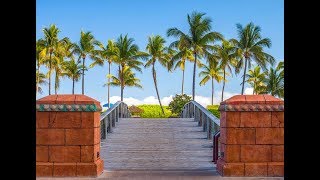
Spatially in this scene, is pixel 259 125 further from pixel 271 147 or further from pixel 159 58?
pixel 159 58

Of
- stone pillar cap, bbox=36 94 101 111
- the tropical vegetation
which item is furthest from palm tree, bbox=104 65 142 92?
stone pillar cap, bbox=36 94 101 111

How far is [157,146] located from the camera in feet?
48.2

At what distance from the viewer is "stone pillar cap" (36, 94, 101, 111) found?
8.56m

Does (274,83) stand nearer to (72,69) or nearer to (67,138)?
(72,69)

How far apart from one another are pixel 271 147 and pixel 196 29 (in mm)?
42710

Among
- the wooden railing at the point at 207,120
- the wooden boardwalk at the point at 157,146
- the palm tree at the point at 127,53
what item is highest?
the palm tree at the point at 127,53

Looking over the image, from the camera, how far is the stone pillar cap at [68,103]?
8.56 metres

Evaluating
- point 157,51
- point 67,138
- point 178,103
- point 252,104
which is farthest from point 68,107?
point 157,51

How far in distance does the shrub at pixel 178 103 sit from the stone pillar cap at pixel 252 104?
40118 mm

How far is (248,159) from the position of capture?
8648mm

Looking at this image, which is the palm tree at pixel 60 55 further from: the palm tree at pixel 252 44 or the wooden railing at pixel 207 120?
the wooden railing at pixel 207 120

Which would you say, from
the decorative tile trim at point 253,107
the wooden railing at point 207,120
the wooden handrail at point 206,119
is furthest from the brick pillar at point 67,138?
the wooden handrail at point 206,119

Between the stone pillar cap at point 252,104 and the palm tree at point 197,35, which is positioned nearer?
the stone pillar cap at point 252,104

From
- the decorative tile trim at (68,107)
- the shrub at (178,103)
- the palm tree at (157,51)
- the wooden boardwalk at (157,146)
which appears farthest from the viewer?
the palm tree at (157,51)
